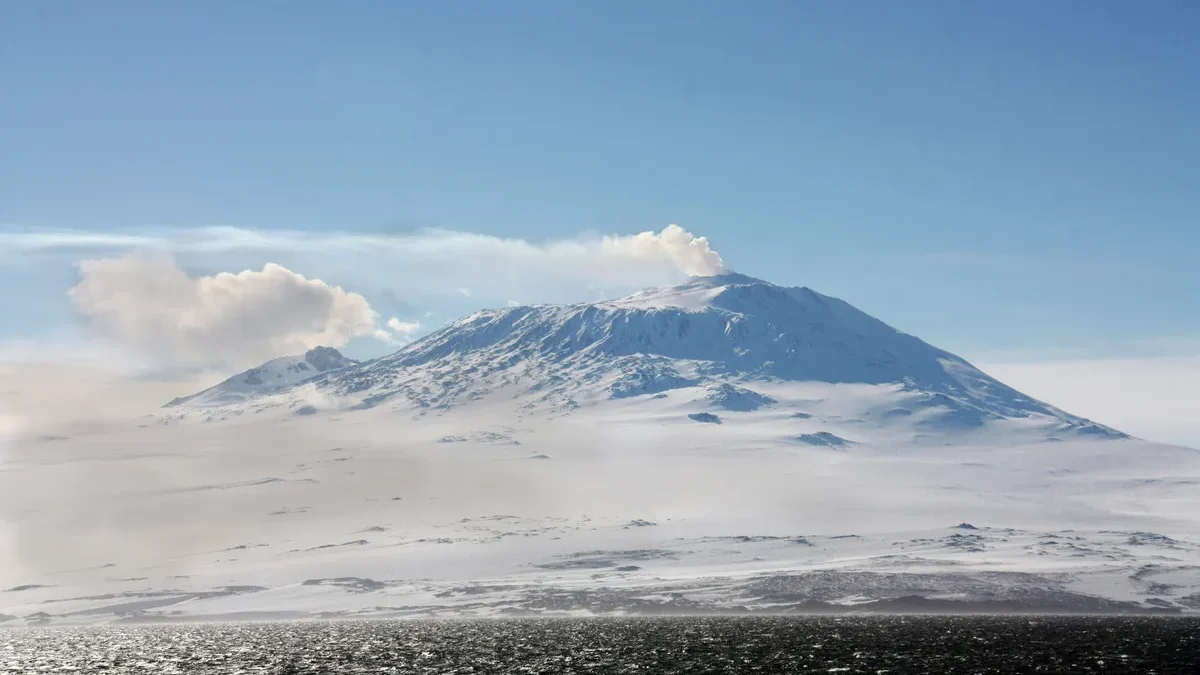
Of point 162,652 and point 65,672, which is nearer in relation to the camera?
point 65,672

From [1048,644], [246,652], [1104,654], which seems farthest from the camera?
[246,652]

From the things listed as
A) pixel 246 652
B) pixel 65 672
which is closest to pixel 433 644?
pixel 246 652

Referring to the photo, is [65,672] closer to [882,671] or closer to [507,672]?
[507,672]

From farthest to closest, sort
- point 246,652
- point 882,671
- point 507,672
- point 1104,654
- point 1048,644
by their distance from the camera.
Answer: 1. point 246,652
2. point 1048,644
3. point 1104,654
4. point 507,672
5. point 882,671

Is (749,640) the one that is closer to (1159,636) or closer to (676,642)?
(676,642)

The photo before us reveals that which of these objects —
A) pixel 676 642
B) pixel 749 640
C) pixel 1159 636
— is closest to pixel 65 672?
pixel 676 642

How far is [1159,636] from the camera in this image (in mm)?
183250

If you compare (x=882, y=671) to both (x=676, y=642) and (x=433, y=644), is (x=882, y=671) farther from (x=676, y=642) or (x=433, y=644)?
(x=433, y=644)

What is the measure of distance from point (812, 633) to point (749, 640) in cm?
2341

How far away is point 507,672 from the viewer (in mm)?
128125

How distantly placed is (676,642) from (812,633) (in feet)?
109

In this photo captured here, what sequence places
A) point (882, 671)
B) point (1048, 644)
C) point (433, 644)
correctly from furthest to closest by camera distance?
point (433, 644), point (1048, 644), point (882, 671)

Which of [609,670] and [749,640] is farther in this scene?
[749,640]

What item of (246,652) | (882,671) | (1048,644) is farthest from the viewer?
(246,652)
